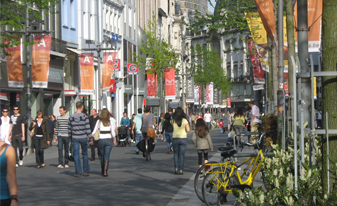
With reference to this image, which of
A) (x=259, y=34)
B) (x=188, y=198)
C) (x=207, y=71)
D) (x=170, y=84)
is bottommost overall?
(x=188, y=198)

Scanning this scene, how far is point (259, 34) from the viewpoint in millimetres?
21688

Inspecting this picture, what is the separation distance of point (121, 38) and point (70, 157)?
39.7m

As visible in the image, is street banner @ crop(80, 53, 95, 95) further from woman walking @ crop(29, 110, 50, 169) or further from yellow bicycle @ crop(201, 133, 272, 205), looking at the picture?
yellow bicycle @ crop(201, 133, 272, 205)

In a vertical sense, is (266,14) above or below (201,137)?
above

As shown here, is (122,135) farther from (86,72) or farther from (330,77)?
(330,77)

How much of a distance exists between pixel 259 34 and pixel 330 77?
16466 mm

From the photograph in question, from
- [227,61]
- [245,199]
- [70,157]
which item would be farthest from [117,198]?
[227,61]

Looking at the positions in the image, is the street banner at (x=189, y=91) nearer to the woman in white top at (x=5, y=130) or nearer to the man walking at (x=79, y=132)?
the woman in white top at (x=5, y=130)

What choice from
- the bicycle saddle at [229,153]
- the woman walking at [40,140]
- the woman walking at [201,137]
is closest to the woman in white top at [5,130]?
the woman walking at [40,140]

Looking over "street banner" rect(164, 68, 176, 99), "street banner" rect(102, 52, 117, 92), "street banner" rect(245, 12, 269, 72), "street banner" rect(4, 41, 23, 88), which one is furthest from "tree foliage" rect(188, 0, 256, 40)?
"street banner" rect(164, 68, 176, 99)

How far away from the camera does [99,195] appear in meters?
11.8

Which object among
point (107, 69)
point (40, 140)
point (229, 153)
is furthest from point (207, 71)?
point (229, 153)

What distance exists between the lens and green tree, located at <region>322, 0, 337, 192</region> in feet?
18.0

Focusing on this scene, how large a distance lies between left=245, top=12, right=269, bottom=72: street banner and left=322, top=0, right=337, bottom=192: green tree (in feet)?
49.9
